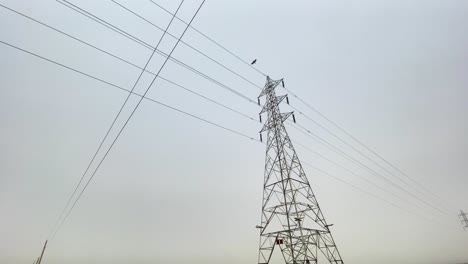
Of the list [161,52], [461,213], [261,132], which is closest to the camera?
[161,52]

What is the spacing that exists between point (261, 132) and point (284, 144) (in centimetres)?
235

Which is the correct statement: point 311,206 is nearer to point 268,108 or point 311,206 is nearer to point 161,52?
point 268,108

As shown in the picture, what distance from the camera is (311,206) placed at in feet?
52.0

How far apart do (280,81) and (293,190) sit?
863 cm

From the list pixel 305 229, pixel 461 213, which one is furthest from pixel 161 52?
pixel 461 213

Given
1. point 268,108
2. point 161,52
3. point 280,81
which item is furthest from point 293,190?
point 161,52

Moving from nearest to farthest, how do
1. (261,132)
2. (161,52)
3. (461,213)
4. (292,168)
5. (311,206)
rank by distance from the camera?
(161,52)
(311,206)
(292,168)
(261,132)
(461,213)

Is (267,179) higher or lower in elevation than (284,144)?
lower

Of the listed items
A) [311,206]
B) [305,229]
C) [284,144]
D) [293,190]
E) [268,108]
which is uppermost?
[268,108]

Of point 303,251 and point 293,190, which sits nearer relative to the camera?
point 303,251

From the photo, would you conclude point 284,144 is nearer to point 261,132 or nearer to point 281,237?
point 261,132

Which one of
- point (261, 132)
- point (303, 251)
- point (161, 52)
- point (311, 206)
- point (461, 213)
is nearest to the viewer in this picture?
point (161, 52)

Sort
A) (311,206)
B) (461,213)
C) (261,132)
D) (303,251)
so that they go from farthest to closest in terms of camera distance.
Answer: (461,213), (261,132), (311,206), (303,251)

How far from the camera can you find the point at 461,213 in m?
62.7
